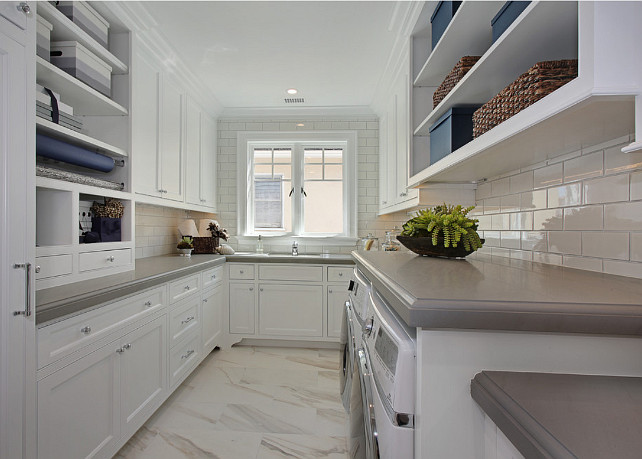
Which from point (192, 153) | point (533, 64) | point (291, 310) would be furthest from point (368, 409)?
point (192, 153)

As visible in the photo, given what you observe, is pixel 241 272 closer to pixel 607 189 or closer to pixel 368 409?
pixel 368 409

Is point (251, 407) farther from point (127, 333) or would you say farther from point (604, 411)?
point (604, 411)

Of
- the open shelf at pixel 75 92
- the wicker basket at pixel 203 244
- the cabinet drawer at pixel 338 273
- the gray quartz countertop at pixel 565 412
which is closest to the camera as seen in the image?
the gray quartz countertop at pixel 565 412

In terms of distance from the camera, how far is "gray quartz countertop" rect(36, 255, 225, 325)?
1167mm

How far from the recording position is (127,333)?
1.60 m

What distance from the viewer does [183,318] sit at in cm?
225

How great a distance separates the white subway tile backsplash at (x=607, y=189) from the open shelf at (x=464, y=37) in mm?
775

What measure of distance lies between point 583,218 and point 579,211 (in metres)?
0.03

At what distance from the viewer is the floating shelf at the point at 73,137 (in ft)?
4.56

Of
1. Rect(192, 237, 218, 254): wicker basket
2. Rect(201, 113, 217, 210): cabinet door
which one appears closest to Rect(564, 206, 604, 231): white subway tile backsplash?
Rect(192, 237, 218, 254): wicker basket

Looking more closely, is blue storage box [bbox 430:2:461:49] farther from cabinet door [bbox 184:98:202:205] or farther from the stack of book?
cabinet door [bbox 184:98:202:205]

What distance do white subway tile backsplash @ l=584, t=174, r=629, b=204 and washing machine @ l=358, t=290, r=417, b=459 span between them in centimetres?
80

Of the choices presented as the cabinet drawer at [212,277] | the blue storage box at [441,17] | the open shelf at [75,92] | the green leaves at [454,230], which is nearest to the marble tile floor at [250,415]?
the cabinet drawer at [212,277]

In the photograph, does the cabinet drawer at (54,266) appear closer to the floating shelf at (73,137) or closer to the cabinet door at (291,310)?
the floating shelf at (73,137)
